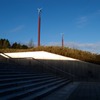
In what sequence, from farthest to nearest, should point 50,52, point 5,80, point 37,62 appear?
point 50,52 < point 37,62 < point 5,80

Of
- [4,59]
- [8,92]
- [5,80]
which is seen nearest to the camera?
[8,92]

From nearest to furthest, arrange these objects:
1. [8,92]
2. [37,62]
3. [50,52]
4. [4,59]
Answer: [8,92], [4,59], [37,62], [50,52]

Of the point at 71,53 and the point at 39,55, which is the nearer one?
the point at 39,55

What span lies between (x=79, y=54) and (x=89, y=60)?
2.82 metres

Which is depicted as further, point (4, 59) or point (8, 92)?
point (4, 59)

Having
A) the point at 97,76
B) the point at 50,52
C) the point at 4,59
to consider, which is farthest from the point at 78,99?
the point at 50,52

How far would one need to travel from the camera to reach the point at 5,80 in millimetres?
13961

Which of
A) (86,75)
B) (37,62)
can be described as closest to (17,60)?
(37,62)

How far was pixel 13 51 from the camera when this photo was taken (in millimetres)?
32000

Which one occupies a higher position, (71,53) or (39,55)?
(71,53)

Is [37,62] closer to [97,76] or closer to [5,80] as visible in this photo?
[97,76]

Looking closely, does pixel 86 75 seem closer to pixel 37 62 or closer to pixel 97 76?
pixel 97 76

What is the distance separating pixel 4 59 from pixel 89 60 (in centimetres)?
848

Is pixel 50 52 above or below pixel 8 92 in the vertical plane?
above
